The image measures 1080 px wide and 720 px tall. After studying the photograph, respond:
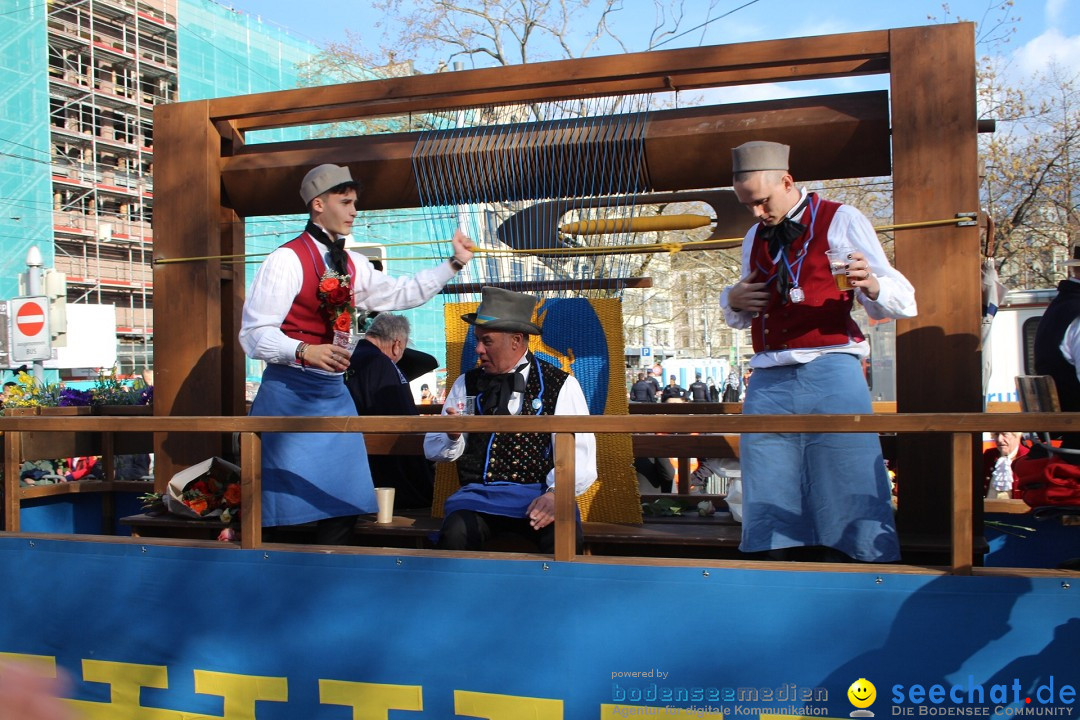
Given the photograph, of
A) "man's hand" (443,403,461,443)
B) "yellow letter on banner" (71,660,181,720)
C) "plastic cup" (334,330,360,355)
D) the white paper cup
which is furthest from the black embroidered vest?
"yellow letter on banner" (71,660,181,720)

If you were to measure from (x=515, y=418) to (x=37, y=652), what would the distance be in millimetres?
2060

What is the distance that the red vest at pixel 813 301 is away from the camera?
121 inches

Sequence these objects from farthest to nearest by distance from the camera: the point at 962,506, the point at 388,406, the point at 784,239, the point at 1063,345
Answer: the point at 388,406 → the point at 1063,345 → the point at 784,239 → the point at 962,506

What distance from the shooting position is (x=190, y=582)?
329cm

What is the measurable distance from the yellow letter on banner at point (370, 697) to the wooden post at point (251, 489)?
56 cm

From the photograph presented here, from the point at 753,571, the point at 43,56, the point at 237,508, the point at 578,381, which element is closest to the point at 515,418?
the point at 753,571

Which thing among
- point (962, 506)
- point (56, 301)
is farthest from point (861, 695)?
point (56, 301)

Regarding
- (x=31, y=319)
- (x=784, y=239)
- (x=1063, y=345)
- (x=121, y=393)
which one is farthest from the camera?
(x=31, y=319)

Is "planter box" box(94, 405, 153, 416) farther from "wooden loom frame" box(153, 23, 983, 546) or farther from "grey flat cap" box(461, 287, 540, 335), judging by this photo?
"grey flat cap" box(461, 287, 540, 335)

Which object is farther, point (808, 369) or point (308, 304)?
point (308, 304)

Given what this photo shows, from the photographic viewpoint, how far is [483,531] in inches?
139

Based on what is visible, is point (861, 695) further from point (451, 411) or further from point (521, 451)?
point (451, 411)

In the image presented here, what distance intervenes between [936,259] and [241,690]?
289 cm

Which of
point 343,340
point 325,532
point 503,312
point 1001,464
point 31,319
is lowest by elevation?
point 1001,464
